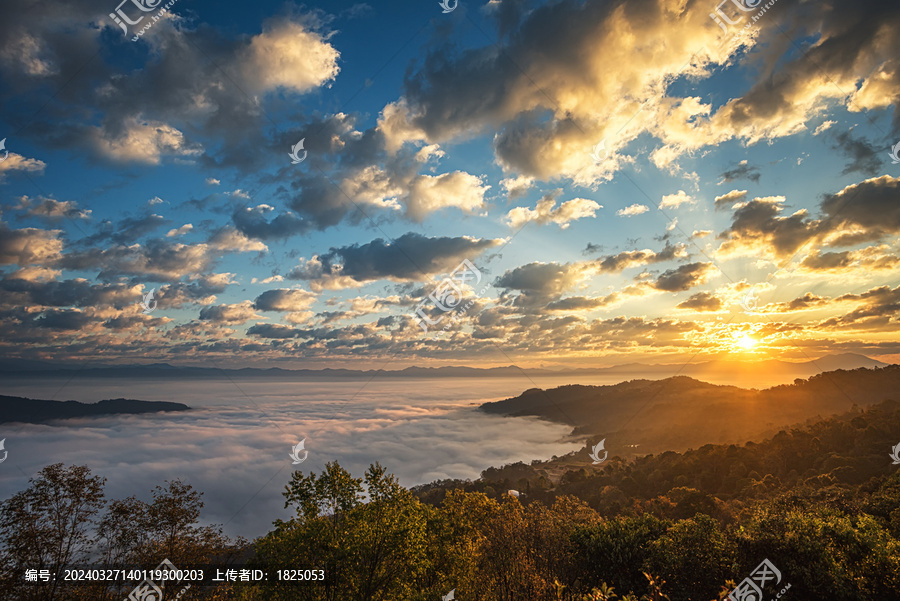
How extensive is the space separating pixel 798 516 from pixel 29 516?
149 ft

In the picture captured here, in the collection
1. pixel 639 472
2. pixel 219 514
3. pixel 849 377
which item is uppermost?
pixel 849 377

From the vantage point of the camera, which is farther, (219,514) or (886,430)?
(219,514)

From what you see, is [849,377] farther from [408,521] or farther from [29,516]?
[29,516]

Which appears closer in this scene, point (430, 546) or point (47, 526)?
point (47, 526)

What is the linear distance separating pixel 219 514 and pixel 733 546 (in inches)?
9029

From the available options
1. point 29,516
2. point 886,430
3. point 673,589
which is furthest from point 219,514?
point 886,430

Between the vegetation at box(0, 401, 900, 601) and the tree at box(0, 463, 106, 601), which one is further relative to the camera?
the tree at box(0, 463, 106, 601)

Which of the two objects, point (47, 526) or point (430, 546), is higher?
point (47, 526)

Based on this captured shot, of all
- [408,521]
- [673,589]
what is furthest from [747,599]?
[408,521]

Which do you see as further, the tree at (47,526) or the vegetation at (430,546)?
the tree at (47,526)

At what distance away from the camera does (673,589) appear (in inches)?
914

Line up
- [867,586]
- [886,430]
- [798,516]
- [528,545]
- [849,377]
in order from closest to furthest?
1. [867,586]
2. [798,516]
3. [528,545]
4. [886,430]
5. [849,377]

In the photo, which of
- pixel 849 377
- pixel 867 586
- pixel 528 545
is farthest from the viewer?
pixel 849 377

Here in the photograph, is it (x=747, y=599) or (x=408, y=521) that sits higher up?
(x=408, y=521)
